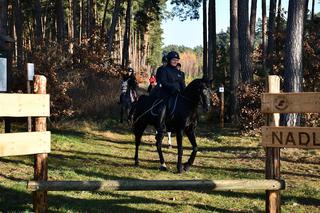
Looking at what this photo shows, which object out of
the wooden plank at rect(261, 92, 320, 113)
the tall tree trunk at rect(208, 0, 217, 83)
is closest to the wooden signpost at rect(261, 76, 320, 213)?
the wooden plank at rect(261, 92, 320, 113)

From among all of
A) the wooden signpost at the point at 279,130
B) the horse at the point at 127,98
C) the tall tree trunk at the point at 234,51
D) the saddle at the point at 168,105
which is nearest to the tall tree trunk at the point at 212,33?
the tall tree trunk at the point at 234,51

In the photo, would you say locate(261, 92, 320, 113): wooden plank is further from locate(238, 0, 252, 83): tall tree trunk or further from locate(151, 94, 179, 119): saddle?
locate(238, 0, 252, 83): tall tree trunk

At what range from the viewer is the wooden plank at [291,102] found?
250 inches

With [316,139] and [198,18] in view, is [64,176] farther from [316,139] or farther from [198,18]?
[198,18]

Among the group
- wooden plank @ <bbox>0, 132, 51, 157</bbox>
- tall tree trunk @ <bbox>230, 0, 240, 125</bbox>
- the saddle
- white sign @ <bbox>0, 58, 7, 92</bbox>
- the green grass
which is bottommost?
the green grass

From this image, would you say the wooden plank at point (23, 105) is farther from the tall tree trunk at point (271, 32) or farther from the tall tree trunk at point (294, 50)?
the tall tree trunk at point (271, 32)

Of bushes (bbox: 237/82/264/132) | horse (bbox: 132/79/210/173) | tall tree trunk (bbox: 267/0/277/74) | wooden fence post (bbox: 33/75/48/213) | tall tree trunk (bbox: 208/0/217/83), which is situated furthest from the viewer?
tall tree trunk (bbox: 208/0/217/83)

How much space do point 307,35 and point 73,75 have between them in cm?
1096

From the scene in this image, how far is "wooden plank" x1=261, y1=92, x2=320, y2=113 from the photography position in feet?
20.9

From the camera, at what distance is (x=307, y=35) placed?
2383 cm

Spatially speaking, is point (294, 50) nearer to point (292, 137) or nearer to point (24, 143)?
point (292, 137)

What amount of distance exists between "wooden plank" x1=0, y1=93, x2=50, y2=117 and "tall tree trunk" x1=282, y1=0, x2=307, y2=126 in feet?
35.2

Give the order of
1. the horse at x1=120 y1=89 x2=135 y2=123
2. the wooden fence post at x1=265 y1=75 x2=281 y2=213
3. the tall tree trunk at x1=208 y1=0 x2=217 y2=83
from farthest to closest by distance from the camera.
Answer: the tall tree trunk at x1=208 y1=0 x2=217 y2=83 < the horse at x1=120 y1=89 x2=135 y2=123 < the wooden fence post at x1=265 y1=75 x2=281 y2=213

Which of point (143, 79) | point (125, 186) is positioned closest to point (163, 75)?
point (125, 186)
